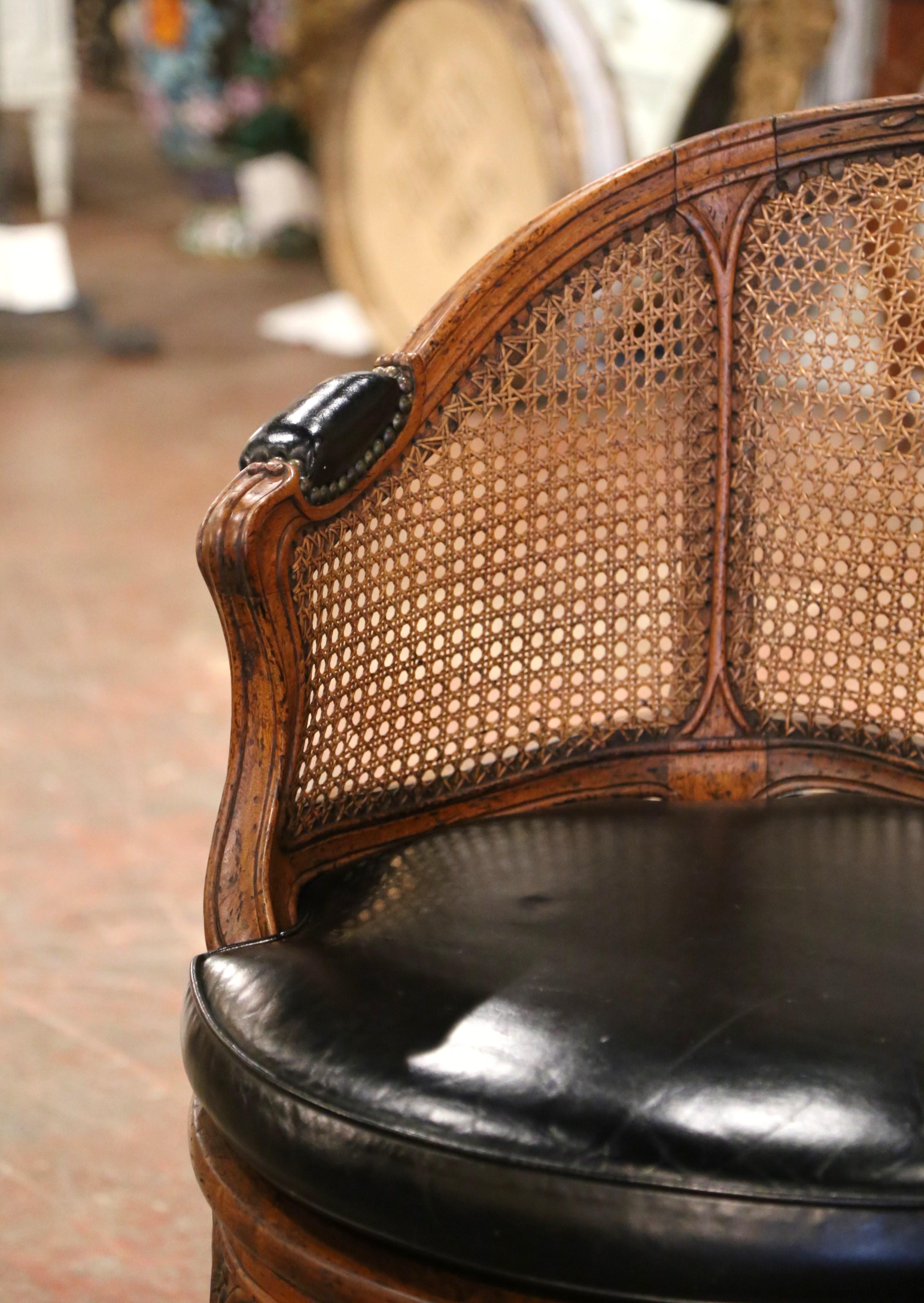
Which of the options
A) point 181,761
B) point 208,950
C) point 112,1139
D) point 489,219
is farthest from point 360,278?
point 208,950

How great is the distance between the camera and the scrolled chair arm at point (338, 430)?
107 centimetres

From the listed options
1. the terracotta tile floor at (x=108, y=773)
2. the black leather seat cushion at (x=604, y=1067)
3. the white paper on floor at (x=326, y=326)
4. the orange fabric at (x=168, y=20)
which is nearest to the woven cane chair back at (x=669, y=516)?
the black leather seat cushion at (x=604, y=1067)

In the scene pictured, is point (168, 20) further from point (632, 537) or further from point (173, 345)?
point (632, 537)

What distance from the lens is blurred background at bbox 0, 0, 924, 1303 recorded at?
5.49 ft

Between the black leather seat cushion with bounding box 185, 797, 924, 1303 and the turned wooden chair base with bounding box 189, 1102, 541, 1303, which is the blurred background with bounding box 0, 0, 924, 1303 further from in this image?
the black leather seat cushion with bounding box 185, 797, 924, 1303

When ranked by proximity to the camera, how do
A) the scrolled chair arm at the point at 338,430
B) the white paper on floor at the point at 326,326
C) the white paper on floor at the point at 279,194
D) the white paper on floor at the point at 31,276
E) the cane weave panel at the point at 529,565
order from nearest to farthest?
the scrolled chair arm at the point at 338,430 < the cane weave panel at the point at 529,565 < the white paper on floor at the point at 326,326 < the white paper on floor at the point at 31,276 < the white paper on floor at the point at 279,194

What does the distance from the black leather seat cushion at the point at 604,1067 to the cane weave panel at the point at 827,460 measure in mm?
245

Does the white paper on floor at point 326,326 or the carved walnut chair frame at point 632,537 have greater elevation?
the white paper on floor at point 326,326

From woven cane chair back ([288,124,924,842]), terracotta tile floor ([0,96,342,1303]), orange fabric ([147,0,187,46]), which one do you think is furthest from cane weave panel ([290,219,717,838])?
orange fabric ([147,0,187,46])

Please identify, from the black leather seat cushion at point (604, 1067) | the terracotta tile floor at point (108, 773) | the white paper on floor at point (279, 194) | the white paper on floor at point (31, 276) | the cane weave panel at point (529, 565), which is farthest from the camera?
the white paper on floor at point (279, 194)

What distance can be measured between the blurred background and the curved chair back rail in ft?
1.91

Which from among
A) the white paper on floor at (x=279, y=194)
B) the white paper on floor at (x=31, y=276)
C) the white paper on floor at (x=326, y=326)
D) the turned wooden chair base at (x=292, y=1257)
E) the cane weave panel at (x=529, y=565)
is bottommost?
the turned wooden chair base at (x=292, y=1257)

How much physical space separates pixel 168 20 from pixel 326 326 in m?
2.02

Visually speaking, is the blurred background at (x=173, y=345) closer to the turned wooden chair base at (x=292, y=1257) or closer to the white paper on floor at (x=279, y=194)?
the white paper on floor at (x=279, y=194)
